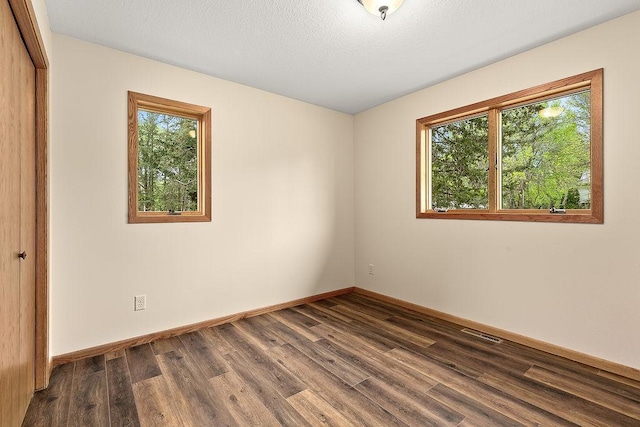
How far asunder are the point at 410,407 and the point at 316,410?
0.54 metres

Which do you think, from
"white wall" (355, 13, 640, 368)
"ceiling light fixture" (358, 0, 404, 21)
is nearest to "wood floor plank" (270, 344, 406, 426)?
"white wall" (355, 13, 640, 368)

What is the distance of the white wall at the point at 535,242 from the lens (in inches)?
81.1

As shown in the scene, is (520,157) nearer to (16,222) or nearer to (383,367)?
(383,367)

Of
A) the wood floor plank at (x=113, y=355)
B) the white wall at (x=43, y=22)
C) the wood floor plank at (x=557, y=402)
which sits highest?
the white wall at (x=43, y=22)

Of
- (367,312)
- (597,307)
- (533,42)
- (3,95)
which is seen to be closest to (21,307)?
(3,95)

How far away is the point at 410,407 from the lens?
174 cm

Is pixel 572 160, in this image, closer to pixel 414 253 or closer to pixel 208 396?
pixel 414 253

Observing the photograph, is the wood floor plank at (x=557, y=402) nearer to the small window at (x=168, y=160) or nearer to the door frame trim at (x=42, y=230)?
the small window at (x=168, y=160)

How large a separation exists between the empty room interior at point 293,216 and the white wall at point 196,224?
0.06 feet

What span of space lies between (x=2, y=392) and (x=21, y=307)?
1.62ft

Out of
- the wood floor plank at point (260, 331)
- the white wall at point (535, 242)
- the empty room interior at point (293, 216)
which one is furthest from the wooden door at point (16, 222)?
the white wall at point (535, 242)

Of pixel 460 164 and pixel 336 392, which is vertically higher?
pixel 460 164

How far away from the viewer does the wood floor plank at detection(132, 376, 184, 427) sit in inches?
64.3

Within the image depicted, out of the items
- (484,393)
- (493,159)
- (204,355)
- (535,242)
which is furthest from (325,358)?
(493,159)
